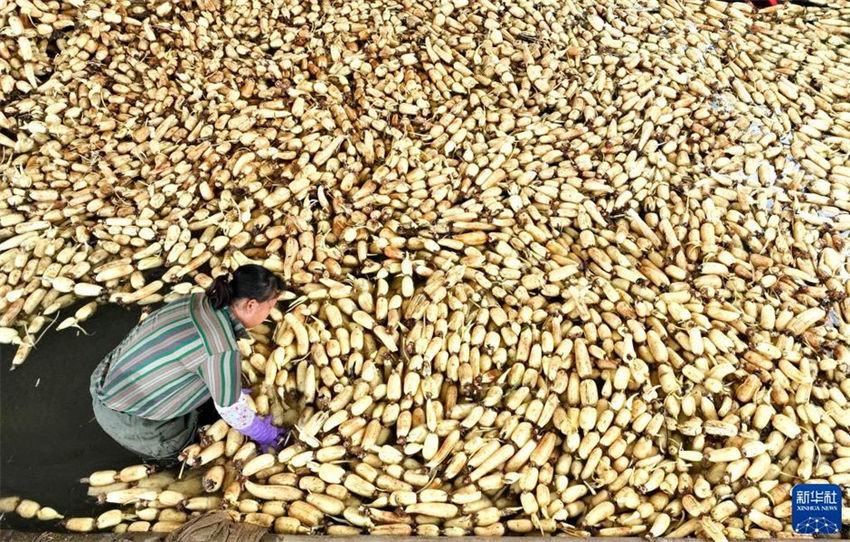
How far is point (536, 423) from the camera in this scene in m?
2.89

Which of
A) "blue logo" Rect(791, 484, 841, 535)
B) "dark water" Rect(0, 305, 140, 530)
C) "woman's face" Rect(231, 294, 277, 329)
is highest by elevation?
"woman's face" Rect(231, 294, 277, 329)

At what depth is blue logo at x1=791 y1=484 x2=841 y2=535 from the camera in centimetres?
266

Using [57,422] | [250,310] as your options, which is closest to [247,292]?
[250,310]

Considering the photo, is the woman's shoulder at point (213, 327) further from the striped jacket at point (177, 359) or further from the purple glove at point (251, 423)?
the purple glove at point (251, 423)

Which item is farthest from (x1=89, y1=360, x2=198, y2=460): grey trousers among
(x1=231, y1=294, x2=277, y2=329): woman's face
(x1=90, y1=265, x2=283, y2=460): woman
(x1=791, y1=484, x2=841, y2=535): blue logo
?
(x1=791, y1=484, x2=841, y2=535): blue logo

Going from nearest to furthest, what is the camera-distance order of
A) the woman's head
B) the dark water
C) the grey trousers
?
1. the woman's head
2. the grey trousers
3. the dark water

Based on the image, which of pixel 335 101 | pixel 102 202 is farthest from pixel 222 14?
pixel 102 202

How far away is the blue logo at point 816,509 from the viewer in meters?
2.66

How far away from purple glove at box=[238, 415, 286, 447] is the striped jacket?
0.91ft

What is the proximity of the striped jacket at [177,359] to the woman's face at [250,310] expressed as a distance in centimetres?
4

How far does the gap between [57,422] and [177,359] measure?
1.14 meters

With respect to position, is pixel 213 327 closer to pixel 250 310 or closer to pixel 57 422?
pixel 250 310

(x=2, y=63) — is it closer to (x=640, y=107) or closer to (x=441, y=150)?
(x=441, y=150)

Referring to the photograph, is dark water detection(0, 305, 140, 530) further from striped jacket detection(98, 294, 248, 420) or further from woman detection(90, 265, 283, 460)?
striped jacket detection(98, 294, 248, 420)
